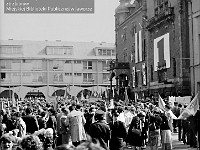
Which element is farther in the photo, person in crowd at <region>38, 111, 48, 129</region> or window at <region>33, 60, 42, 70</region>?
window at <region>33, 60, 42, 70</region>

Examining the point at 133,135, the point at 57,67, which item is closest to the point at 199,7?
the point at 133,135

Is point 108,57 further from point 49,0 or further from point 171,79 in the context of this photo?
point 49,0

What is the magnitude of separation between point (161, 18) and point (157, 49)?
3370 millimetres

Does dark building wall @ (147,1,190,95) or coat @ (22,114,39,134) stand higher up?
dark building wall @ (147,1,190,95)

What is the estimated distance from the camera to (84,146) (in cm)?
447

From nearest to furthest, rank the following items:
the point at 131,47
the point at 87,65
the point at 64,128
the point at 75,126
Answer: the point at 75,126
the point at 64,128
the point at 131,47
the point at 87,65

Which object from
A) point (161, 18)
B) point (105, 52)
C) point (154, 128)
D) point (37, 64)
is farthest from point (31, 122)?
point (105, 52)

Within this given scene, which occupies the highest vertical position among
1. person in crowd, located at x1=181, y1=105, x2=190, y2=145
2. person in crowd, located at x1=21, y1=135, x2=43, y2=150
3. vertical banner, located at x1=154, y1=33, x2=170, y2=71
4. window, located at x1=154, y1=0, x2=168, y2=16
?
window, located at x1=154, y1=0, x2=168, y2=16

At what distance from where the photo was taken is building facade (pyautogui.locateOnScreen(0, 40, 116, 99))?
74.3 m

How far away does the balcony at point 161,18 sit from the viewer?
3988cm

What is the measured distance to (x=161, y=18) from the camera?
137 feet

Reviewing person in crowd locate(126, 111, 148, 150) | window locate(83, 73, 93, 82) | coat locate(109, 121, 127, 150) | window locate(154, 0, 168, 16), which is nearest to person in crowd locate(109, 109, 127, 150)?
coat locate(109, 121, 127, 150)

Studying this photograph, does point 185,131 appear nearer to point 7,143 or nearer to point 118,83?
point 7,143

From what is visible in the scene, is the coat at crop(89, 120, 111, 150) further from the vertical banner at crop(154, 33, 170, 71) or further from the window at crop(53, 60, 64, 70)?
the window at crop(53, 60, 64, 70)
